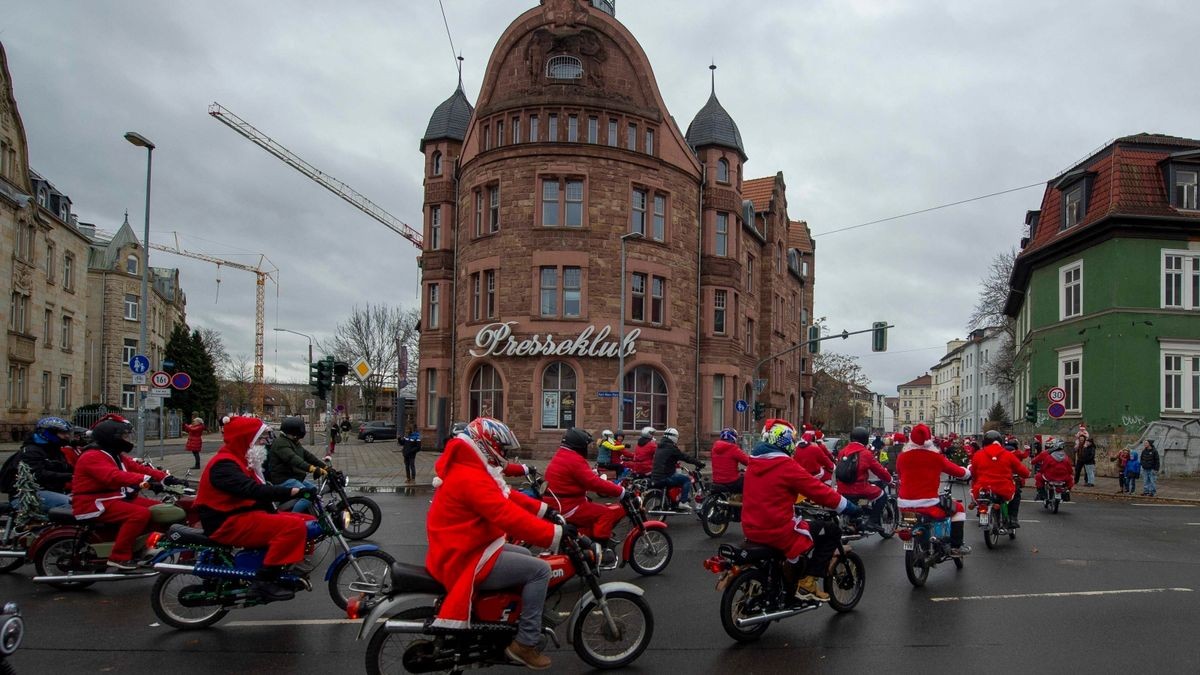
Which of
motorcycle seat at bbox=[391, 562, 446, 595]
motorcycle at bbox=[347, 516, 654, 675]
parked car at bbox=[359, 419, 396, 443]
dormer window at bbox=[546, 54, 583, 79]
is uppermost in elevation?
dormer window at bbox=[546, 54, 583, 79]

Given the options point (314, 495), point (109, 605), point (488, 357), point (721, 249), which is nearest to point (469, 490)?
point (314, 495)

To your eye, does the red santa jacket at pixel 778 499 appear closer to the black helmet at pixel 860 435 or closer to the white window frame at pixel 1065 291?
the black helmet at pixel 860 435

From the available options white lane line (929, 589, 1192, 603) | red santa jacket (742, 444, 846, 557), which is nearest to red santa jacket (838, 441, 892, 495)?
white lane line (929, 589, 1192, 603)

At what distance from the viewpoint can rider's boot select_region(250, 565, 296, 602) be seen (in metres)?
6.91

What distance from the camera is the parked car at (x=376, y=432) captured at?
177 ft

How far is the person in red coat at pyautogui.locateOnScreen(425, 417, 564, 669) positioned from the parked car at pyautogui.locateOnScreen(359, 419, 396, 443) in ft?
165

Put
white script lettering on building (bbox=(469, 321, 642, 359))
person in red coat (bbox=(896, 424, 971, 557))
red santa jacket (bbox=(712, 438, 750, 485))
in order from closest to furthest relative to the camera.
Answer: person in red coat (bbox=(896, 424, 971, 557)) < red santa jacket (bbox=(712, 438, 750, 485)) < white script lettering on building (bbox=(469, 321, 642, 359))

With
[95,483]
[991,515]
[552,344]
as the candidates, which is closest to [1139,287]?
[552,344]

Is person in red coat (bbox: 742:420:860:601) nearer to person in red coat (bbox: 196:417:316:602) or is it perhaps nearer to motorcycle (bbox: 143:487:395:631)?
motorcycle (bbox: 143:487:395:631)

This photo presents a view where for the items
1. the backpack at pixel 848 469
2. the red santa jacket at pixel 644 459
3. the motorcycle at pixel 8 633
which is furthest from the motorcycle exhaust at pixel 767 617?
the red santa jacket at pixel 644 459

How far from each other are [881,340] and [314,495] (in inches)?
1054

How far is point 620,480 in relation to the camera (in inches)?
588

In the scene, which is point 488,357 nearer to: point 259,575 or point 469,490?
point 259,575

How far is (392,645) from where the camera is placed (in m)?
5.00
